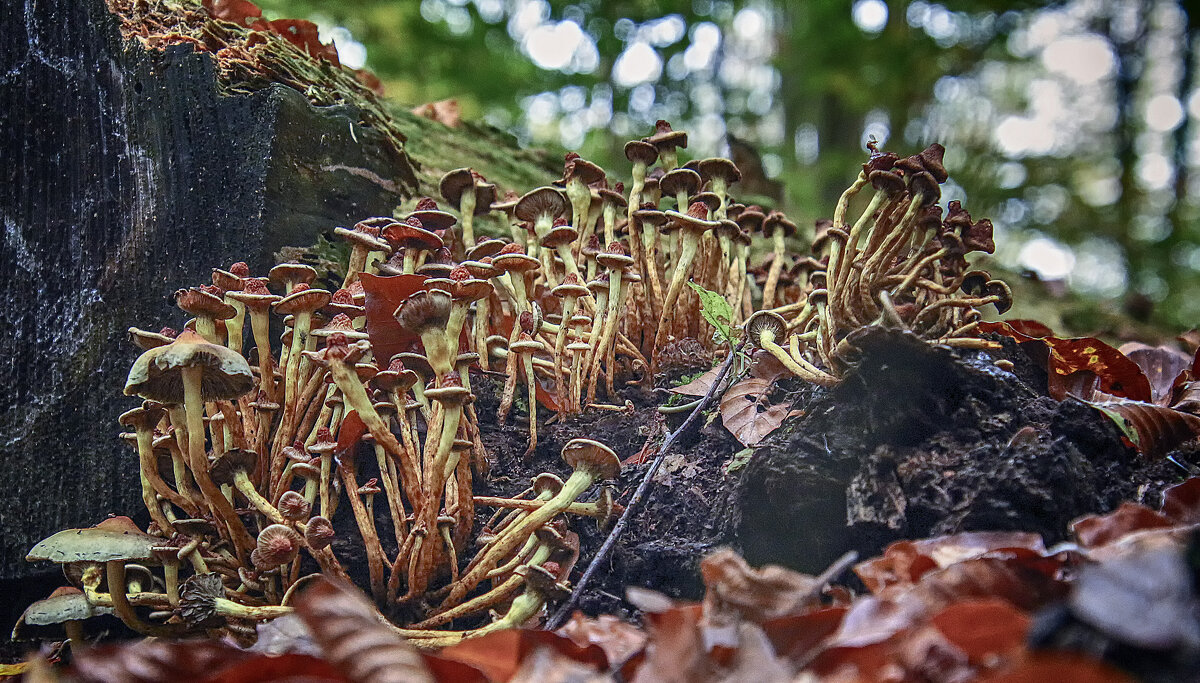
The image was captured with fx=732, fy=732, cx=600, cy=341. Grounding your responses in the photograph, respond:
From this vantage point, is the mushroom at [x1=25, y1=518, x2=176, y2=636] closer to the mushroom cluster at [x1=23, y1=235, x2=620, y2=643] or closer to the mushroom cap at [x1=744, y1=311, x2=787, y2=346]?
the mushroom cluster at [x1=23, y1=235, x2=620, y2=643]

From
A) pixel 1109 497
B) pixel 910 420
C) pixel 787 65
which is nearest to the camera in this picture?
pixel 1109 497

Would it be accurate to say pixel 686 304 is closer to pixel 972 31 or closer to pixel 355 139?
pixel 355 139

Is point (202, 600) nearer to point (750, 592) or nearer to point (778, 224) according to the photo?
point (750, 592)

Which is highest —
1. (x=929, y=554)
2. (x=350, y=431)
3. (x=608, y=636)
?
(x=350, y=431)

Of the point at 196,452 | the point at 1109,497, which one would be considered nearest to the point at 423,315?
the point at 196,452

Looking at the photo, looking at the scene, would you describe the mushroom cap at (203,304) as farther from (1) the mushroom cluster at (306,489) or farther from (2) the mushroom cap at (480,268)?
(2) the mushroom cap at (480,268)

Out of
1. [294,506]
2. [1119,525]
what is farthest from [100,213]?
[1119,525]
